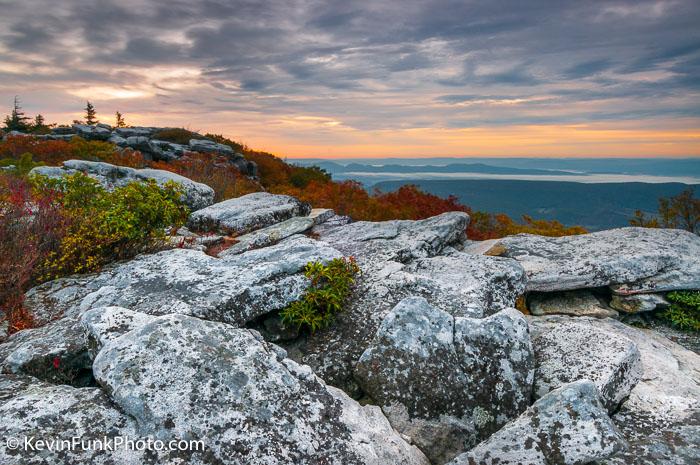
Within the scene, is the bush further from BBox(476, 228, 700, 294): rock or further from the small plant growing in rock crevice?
BBox(476, 228, 700, 294): rock

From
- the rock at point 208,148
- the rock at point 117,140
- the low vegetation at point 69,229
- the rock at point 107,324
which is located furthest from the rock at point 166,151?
the rock at point 107,324

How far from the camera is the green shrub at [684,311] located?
34.8 ft

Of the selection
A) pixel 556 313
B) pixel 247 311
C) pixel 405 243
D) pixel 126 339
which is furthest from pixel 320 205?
pixel 126 339

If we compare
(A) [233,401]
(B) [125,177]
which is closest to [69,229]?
(A) [233,401]

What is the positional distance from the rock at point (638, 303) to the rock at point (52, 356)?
11.7m

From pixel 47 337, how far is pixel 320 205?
18.6m

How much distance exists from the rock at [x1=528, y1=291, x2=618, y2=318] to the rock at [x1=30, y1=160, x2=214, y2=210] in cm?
1271

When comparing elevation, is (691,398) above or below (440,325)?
below

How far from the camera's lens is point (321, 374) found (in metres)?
6.86

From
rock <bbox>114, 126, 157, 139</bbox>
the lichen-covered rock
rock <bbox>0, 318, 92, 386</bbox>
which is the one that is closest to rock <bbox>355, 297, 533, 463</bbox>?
rock <bbox>0, 318, 92, 386</bbox>

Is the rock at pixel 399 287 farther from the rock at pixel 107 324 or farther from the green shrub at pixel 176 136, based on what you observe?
the green shrub at pixel 176 136

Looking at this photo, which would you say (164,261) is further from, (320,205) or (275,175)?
(275,175)

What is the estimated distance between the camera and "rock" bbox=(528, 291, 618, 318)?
1067 cm

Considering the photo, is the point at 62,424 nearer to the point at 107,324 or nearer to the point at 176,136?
the point at 107,324
